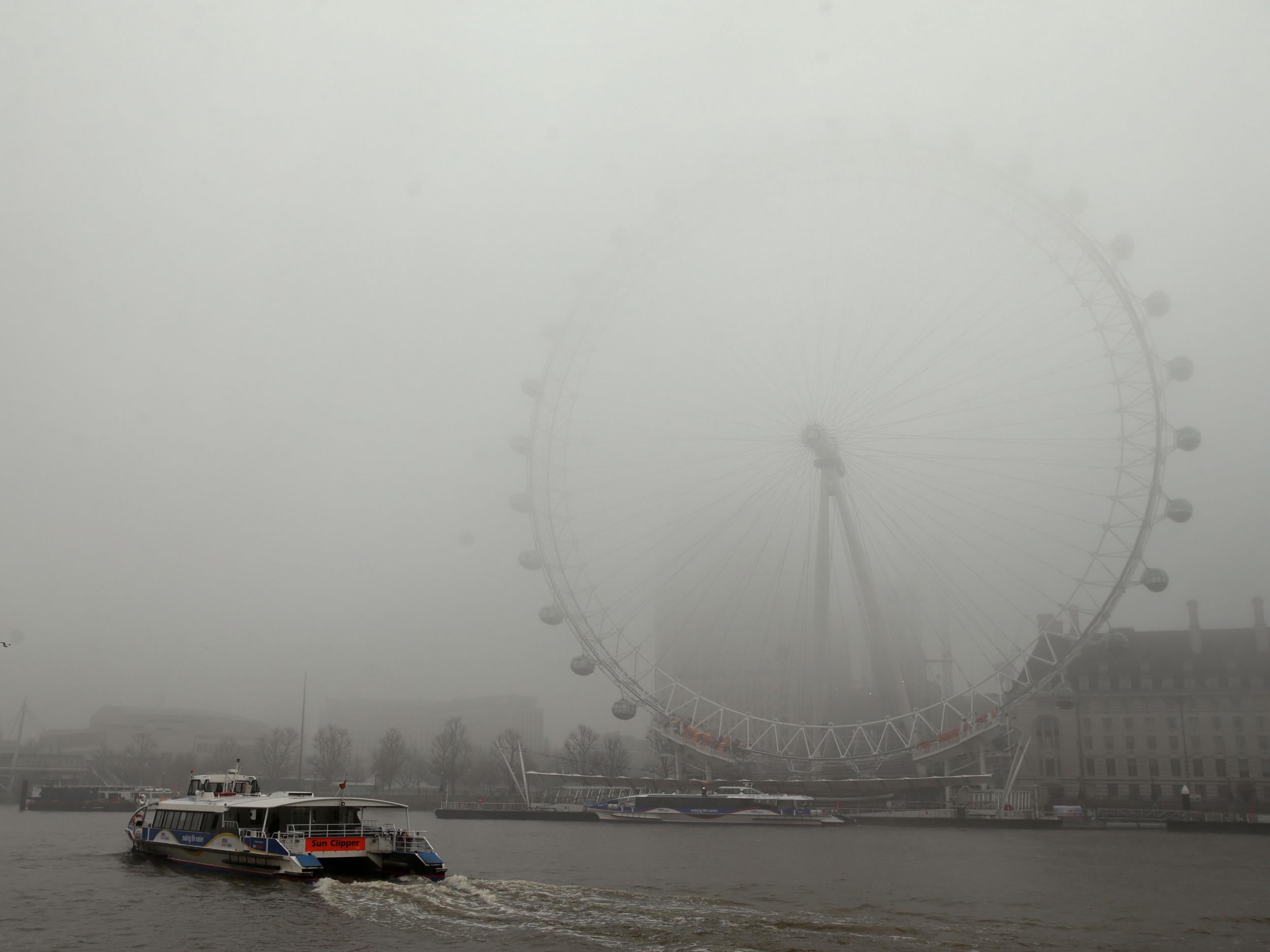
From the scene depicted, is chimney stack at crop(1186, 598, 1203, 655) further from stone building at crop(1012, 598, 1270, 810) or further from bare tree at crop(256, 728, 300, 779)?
bare tree at crop(256, 728, 300, 779)

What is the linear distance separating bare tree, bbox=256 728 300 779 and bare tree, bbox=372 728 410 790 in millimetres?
12049

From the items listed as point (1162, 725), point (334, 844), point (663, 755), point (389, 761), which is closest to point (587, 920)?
point (334, 844)

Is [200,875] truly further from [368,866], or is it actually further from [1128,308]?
[1128,308]

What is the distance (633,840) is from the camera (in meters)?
52.5

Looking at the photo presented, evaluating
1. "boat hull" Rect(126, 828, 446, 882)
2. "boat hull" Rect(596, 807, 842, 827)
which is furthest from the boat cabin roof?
"boat hull" Rect(596, 807, 842, 827)

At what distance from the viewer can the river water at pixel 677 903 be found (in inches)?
899

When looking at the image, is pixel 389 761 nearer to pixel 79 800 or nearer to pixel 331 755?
pixel 331 755

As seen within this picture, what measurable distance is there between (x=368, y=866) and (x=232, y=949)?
9602 millimetres

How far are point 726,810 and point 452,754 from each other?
58850mm

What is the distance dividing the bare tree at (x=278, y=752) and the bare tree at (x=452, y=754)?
1799 centimetres

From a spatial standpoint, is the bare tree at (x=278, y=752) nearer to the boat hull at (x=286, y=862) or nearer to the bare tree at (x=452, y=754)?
the bare tree at (x=452, y=754)

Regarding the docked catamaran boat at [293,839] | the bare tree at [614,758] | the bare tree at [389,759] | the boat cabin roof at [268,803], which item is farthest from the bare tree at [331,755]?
the docked catamaran boat at [293,839]

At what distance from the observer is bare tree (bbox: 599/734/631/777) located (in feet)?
360

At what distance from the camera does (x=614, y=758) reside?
382ft
